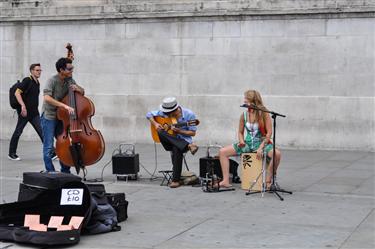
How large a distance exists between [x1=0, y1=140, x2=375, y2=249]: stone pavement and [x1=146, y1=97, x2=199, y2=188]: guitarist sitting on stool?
0.40 meters

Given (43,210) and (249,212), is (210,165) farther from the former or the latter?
(43,210)

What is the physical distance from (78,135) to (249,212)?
2853 mm

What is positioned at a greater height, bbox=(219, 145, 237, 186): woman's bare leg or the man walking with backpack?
the man walking with backpack

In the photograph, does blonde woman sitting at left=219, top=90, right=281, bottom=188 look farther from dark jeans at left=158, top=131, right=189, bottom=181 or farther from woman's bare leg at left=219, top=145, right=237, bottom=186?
dark jeans at left=158, top=131, right=189, bottom=181

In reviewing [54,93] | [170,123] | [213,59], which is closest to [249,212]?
[170,123]

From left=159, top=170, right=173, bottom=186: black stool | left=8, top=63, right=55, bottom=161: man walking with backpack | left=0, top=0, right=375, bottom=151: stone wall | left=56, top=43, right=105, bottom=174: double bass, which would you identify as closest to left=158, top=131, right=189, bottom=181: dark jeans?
left=159, top=170, right=173, bottom=186: black stool

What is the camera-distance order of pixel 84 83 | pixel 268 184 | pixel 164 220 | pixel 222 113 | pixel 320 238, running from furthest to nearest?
pixel 84 83 < pixel 222 113 < pixel 268 184 < pixel 164 220 < pixel 320 238

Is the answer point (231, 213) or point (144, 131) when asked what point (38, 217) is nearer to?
point (231, 213)

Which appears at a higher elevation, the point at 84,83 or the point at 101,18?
the point at 101,18

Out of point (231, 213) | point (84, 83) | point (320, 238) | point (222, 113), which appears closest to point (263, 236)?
point (320, 238)

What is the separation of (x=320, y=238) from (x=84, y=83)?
10.2m

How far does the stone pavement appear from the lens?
6.92 meters

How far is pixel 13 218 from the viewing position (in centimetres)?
719

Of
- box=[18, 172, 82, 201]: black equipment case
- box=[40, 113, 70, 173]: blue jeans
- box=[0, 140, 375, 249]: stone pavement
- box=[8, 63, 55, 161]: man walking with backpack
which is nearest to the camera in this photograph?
box=[0, 140, 375, 249]: stone pavement
